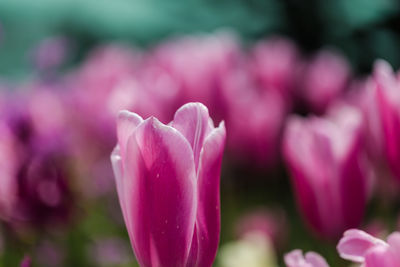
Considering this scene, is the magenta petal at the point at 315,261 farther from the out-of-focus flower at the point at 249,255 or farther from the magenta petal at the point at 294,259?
the out-of-focus flower at the point at 249,255

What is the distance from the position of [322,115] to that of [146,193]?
0.79m

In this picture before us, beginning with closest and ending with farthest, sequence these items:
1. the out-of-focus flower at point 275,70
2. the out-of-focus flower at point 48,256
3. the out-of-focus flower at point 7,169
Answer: the out-of-focus flower at point 7,169
the out-of-focus flower at point 48,256
the out-of-focus flower at point 275,70

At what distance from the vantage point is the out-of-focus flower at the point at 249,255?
0.86 meters

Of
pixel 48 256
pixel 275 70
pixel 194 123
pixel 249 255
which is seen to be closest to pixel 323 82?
pixel 275 70

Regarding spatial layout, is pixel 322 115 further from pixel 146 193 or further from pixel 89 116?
pixel 146 193

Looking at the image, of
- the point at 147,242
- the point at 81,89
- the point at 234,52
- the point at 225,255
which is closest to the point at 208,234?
the point at 147,242

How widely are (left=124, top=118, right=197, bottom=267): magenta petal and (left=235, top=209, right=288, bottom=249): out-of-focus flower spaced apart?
637 mm

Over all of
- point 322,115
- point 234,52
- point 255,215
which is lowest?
point 255,215

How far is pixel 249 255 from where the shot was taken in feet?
2.83

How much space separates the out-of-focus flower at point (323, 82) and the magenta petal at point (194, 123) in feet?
2.34

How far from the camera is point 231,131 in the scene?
3.43ft

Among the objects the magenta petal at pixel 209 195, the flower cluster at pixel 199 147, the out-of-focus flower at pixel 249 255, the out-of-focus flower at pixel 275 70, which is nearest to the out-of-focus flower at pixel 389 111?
the flower cluster at pixel 199 147

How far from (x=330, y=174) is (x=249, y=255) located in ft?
0.85

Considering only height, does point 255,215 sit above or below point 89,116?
below
